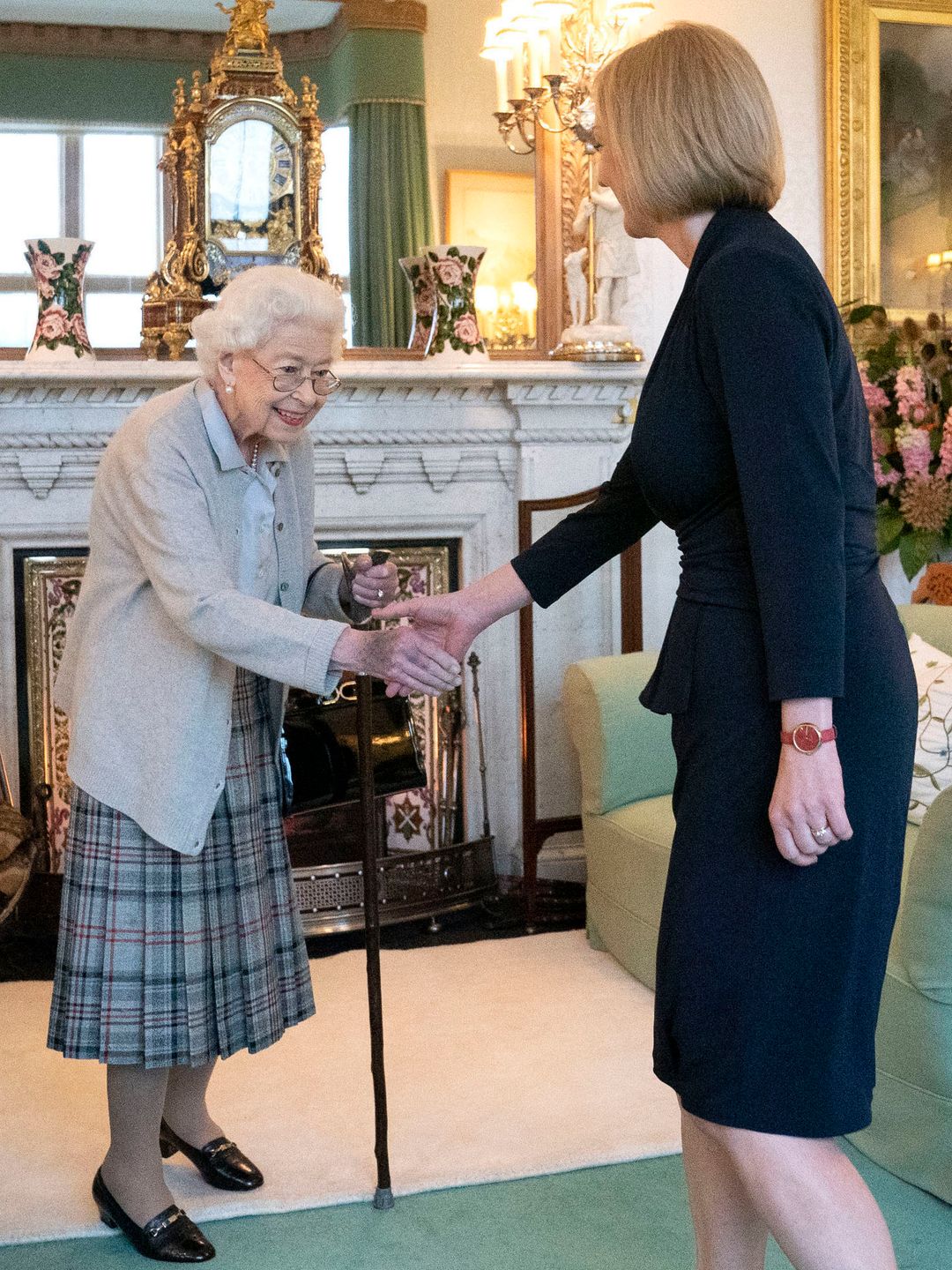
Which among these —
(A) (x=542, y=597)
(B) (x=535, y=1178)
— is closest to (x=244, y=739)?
(A) (x=542, y=597)

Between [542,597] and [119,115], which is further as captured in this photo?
[119,115]

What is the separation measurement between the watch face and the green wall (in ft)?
9.90

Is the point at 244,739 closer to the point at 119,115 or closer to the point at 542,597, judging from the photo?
the point at 542,597

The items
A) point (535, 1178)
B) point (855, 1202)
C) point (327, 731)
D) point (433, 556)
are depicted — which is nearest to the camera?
point (855, 1202)

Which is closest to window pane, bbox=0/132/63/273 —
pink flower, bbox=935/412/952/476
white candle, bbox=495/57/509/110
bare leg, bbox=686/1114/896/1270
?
white candle, bbox=495/57/509/110

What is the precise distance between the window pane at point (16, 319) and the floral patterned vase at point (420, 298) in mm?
1011

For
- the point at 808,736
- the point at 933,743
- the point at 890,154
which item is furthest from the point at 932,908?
the point at 890,154

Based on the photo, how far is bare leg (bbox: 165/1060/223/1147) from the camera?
234 cm

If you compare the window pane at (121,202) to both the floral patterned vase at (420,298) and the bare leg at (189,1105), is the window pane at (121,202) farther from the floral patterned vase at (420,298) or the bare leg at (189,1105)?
the bare leg at (189,1105)

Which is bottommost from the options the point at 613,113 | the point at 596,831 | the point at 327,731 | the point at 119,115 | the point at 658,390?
the point at 596,831

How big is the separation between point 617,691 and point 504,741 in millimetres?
803

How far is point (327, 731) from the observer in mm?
3367

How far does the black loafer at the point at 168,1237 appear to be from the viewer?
2.14 meters

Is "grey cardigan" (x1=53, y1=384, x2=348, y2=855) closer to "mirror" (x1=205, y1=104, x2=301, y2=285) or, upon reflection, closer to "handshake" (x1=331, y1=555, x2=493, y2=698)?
"handshake" (x1=331, y1=555, x2=493, y2=698)
